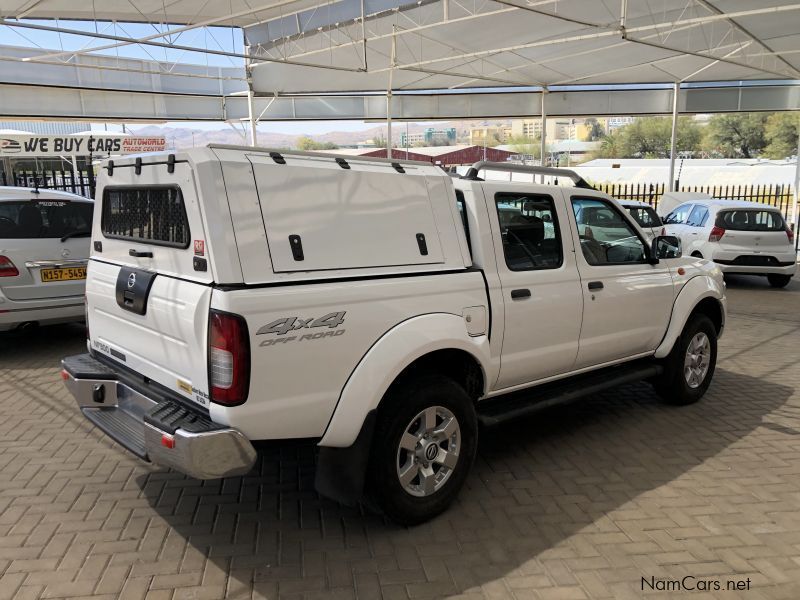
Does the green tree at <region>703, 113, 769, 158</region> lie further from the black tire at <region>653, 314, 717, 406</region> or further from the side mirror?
the side mirror

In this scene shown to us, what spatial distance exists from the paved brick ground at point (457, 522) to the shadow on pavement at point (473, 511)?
0.04 ft

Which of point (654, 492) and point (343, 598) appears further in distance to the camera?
point (654, 492)

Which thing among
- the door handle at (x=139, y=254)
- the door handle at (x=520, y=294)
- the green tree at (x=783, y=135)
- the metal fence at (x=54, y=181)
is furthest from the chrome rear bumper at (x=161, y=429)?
the green tree at (x=783, y=135)

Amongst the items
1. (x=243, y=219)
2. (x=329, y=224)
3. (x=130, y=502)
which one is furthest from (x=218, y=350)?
(x=130, y=502)

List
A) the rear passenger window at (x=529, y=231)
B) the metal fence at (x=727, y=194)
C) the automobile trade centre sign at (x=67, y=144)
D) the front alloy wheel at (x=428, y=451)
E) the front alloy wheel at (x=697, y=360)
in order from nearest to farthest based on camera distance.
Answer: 1. the front alloy wheel at (x=428, y=451)
2. the rear passenger window at (x=529, y=231)
3. the front alloy wheel at (x=697, y=360)
4. the automobile trade centre sign at (x=67, y=144)
5. the metal fence at (x=727, y=194)

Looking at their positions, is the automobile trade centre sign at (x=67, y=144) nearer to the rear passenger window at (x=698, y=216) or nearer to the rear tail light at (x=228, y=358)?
the rear passenger window at (x=698, y=216)

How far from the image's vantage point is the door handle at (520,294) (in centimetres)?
389

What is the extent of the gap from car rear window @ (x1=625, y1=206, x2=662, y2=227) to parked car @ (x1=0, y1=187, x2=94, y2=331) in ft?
35.4

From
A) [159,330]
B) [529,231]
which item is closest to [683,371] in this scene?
A: [529,231]

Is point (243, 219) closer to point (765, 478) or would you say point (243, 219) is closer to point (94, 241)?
point (94, 241)

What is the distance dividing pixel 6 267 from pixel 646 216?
39.2 feet

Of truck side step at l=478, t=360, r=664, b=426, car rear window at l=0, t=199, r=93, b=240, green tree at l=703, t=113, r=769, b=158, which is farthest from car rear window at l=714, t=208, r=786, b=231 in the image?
green tree at l=703, t=113, r=769, b=158

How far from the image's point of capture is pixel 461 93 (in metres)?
24.1

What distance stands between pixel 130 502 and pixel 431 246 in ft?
7.75
